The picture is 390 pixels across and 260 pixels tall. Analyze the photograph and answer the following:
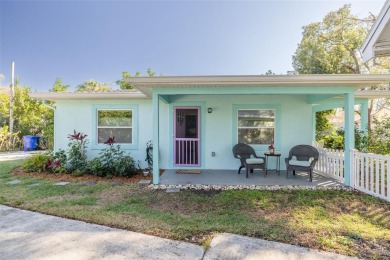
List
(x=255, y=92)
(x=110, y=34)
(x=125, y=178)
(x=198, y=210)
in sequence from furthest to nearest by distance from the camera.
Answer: (x=110, y=34) < (x=125, y=178) < (x=255, y=92) < (x=198, y=210)

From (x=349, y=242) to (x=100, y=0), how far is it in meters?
12.1

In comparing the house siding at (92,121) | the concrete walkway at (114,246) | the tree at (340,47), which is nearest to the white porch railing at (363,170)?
the concrete walkway at (114,246)

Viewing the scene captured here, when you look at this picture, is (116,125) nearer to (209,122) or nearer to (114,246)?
(209,122)

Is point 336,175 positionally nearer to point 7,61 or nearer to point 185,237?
point 185,237

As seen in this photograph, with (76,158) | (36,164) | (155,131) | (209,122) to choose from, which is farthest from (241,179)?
(36,164)

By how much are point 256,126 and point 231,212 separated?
4.13m

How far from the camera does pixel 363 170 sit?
5.00 m

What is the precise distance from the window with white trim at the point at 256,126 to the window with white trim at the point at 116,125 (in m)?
3.80

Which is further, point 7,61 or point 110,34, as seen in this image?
point 7,61

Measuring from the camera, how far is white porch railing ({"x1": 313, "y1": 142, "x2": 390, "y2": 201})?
455 centimetres

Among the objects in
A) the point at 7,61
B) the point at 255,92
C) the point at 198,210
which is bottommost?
the point at 198,210

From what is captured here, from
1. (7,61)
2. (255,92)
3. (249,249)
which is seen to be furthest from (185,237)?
(7,61)

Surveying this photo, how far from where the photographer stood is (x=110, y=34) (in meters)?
13.4

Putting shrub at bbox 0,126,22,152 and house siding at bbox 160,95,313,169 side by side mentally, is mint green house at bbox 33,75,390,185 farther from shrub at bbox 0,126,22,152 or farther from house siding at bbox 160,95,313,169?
shrub at bbox 0,126,22,152
